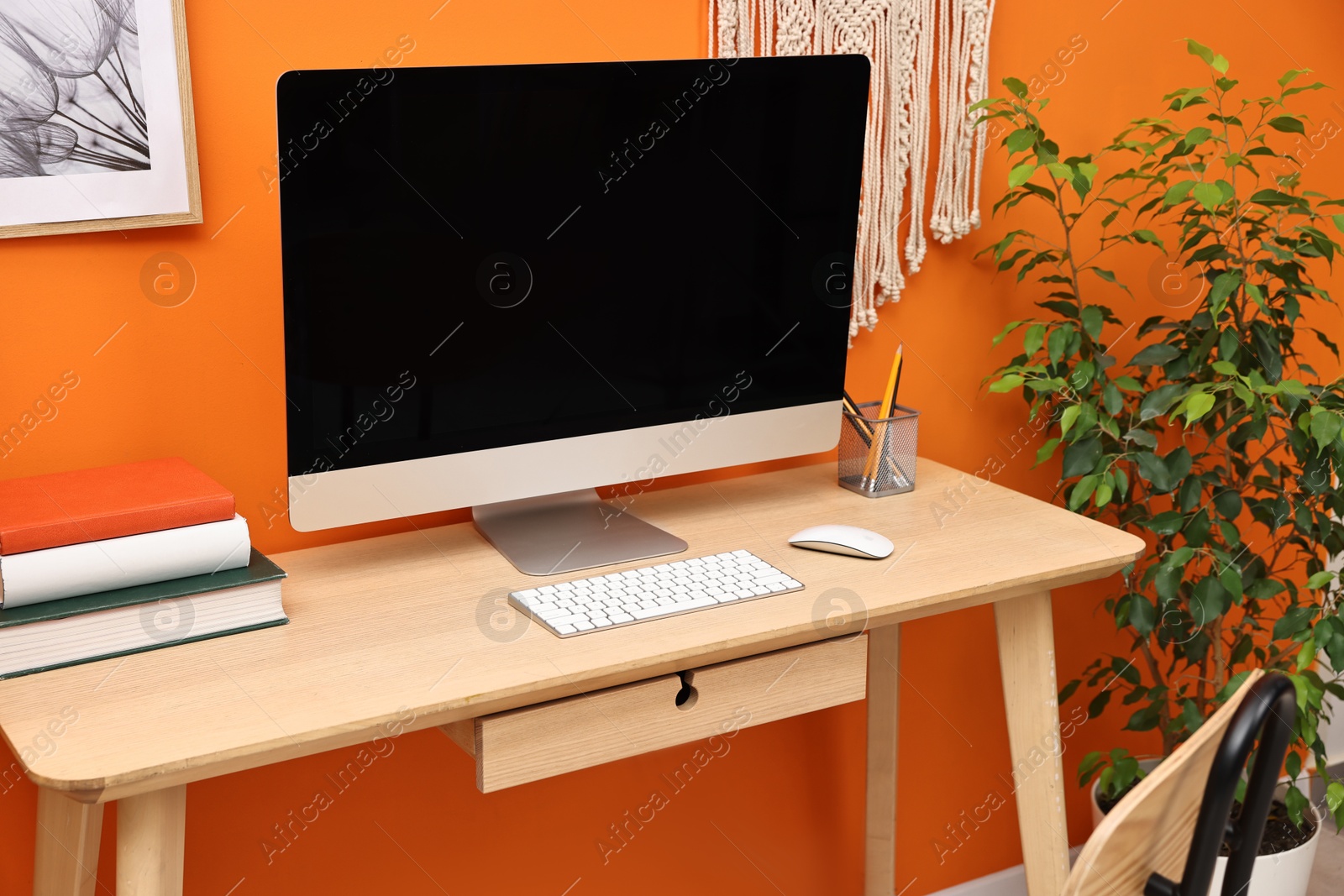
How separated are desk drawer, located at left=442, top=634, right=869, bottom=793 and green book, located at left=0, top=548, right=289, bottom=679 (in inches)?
9.5

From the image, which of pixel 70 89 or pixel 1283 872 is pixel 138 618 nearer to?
pixel 70 89

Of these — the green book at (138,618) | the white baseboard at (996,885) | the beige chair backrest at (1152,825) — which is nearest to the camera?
the beige chair backrest at (1152,825)

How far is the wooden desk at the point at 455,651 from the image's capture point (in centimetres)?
106

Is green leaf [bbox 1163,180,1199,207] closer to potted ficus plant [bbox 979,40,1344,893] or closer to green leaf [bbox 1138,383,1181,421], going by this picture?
potted ficus plant [bbox 979,40,1344,893]

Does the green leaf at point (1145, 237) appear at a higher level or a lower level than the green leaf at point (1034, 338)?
higher

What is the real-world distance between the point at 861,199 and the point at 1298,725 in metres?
1.04

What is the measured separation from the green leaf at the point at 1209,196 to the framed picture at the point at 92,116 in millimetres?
1334

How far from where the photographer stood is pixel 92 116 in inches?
54.0

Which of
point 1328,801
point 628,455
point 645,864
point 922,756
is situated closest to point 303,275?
point 628,455

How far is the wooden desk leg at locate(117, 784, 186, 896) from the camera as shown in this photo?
105 cm

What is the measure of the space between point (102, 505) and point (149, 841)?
351 mm

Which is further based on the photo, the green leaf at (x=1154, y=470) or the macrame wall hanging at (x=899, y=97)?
the green leaf at (x=1154, y=470)

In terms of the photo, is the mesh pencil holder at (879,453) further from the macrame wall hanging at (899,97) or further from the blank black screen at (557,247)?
the macrame wall hanging at (899,97)

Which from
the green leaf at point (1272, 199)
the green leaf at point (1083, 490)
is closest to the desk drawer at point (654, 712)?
the green leaf at point (1083, 490)
